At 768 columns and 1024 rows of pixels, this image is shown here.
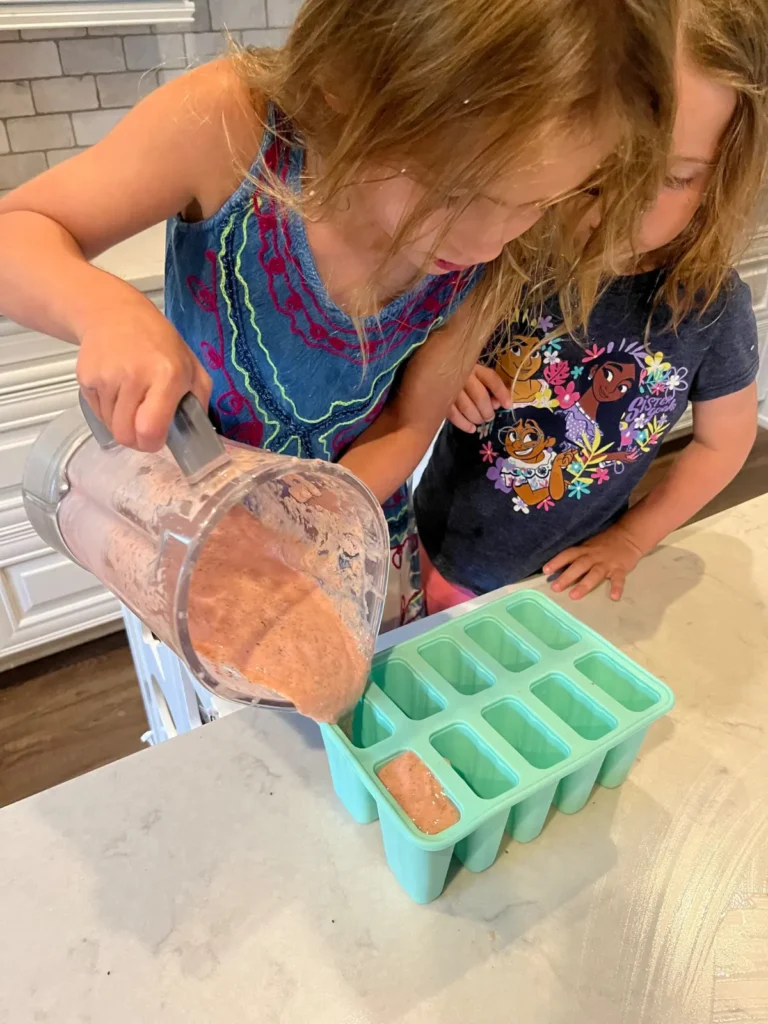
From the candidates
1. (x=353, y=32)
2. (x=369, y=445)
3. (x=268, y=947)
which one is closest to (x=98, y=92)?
(x=369, y=445)

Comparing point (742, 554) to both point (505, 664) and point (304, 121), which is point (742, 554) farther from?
point (304, 121)

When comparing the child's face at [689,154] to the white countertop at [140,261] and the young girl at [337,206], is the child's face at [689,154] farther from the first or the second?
the white countertop at [140,261]

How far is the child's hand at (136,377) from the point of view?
35 centimetres

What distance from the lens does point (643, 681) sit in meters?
0.53

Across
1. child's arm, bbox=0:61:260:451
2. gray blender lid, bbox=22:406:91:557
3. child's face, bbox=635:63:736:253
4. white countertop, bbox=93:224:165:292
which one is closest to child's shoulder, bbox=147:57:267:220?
child's arm, bbox=0:61:260:451

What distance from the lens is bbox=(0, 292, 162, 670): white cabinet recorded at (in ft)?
3.83

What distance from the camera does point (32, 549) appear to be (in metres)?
1.35

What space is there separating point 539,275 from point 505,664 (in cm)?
34

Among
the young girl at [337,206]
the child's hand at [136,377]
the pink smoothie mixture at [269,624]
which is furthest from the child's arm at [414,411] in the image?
the child's hand at [136,377]

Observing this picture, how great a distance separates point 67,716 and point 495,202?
131 cm

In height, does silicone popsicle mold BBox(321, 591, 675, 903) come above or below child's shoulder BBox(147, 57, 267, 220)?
below

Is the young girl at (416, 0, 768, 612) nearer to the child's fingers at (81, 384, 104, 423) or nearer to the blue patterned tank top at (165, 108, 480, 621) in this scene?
the blue patterned tank top at (165, 108, 480, 621)

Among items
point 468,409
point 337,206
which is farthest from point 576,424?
point 337,206

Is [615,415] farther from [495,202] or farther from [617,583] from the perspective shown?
[495,202]
